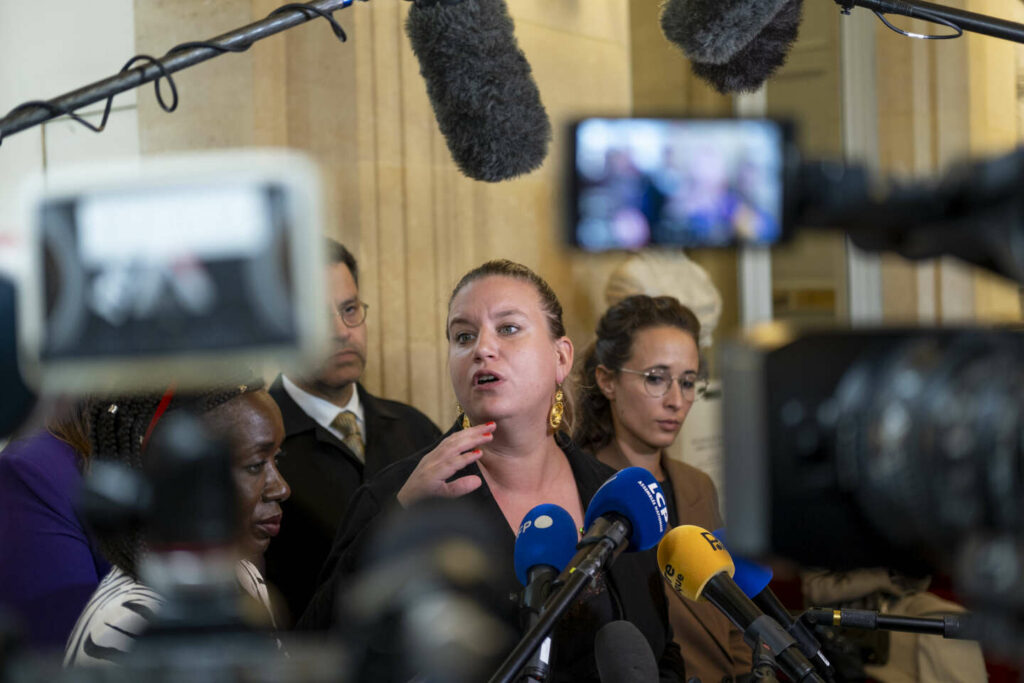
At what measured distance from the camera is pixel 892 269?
4.45 m

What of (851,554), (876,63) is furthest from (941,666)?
(876,63)

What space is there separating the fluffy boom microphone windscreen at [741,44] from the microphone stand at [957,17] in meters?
0.14

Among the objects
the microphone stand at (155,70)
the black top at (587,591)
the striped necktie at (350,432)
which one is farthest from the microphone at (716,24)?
the striped necktie at (350,432)

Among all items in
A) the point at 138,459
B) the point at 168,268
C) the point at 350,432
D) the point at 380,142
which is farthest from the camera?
the point at 380,142

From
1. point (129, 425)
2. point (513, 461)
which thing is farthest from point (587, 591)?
point (129, 425)

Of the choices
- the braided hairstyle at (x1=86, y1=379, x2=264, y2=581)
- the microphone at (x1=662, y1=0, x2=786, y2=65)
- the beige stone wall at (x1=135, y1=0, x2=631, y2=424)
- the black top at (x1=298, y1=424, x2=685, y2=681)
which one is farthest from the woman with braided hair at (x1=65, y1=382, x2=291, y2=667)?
the beige stone wall at (x1=135, y1=0, x2=631, y2=424)

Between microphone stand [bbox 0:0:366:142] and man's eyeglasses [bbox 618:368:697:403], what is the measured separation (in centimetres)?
128

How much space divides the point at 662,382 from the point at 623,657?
3.78ft

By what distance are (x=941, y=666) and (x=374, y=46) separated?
7.10 ft

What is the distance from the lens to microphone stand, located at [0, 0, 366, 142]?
1.13m

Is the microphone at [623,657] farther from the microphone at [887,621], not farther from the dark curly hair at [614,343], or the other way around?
the dark curly hair at [614,343]

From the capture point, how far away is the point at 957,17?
1.46 metres

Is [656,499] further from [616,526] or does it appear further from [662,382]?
[662,382]

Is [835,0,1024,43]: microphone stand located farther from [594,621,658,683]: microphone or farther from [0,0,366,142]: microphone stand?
[594,621,658,683]: microphone
